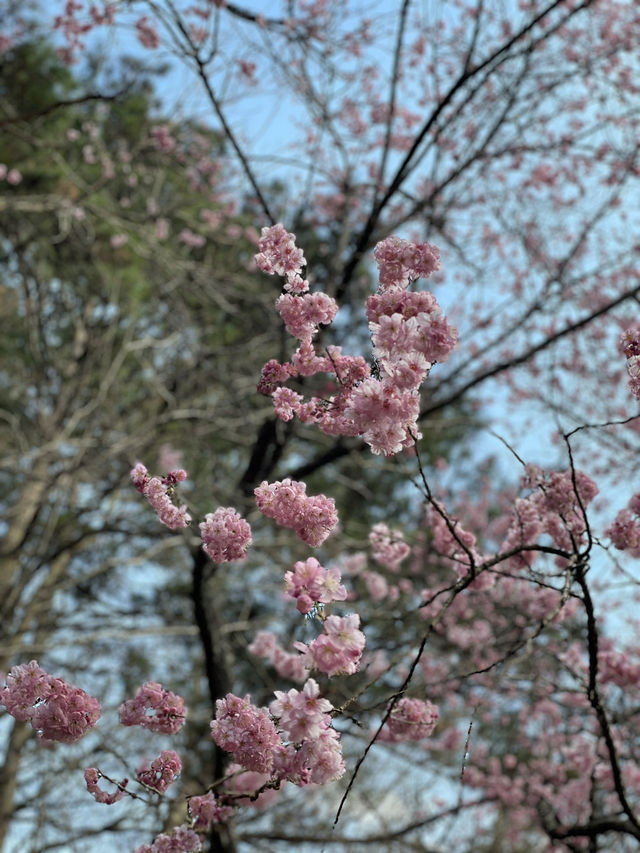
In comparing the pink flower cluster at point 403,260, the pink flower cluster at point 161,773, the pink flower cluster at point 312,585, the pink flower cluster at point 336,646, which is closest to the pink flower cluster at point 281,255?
the pink flower cluster at point 403,260

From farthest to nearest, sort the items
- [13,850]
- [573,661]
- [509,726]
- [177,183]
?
[509,726] → [177,183] → [13,850] → [573,661]

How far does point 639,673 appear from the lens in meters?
3.79

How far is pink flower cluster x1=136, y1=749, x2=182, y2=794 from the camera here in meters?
2.19

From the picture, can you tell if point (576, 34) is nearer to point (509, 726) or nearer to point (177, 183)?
point (177, 183)

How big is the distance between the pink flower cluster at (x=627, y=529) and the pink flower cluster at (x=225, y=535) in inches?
57.1

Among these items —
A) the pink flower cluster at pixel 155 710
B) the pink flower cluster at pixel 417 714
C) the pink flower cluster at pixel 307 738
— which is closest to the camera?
the pink flower cluster at pixel 307 738

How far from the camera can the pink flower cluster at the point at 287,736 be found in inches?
66.2

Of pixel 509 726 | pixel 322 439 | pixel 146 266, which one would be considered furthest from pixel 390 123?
pixel 509 726

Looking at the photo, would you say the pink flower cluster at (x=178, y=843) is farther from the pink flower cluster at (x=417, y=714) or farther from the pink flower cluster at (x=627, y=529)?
the pink flower cluster at (x=627, y=529)

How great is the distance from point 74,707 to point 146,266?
795cm

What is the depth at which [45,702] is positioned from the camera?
2088mm

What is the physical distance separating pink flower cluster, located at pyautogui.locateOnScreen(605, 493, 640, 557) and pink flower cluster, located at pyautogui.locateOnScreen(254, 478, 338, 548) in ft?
4.07

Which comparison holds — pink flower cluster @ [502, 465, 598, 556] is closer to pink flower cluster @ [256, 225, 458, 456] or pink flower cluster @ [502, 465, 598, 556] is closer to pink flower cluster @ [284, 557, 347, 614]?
pink flower cluster @ [256, 225, 458, 456]

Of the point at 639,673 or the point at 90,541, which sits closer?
the point at 639,673
